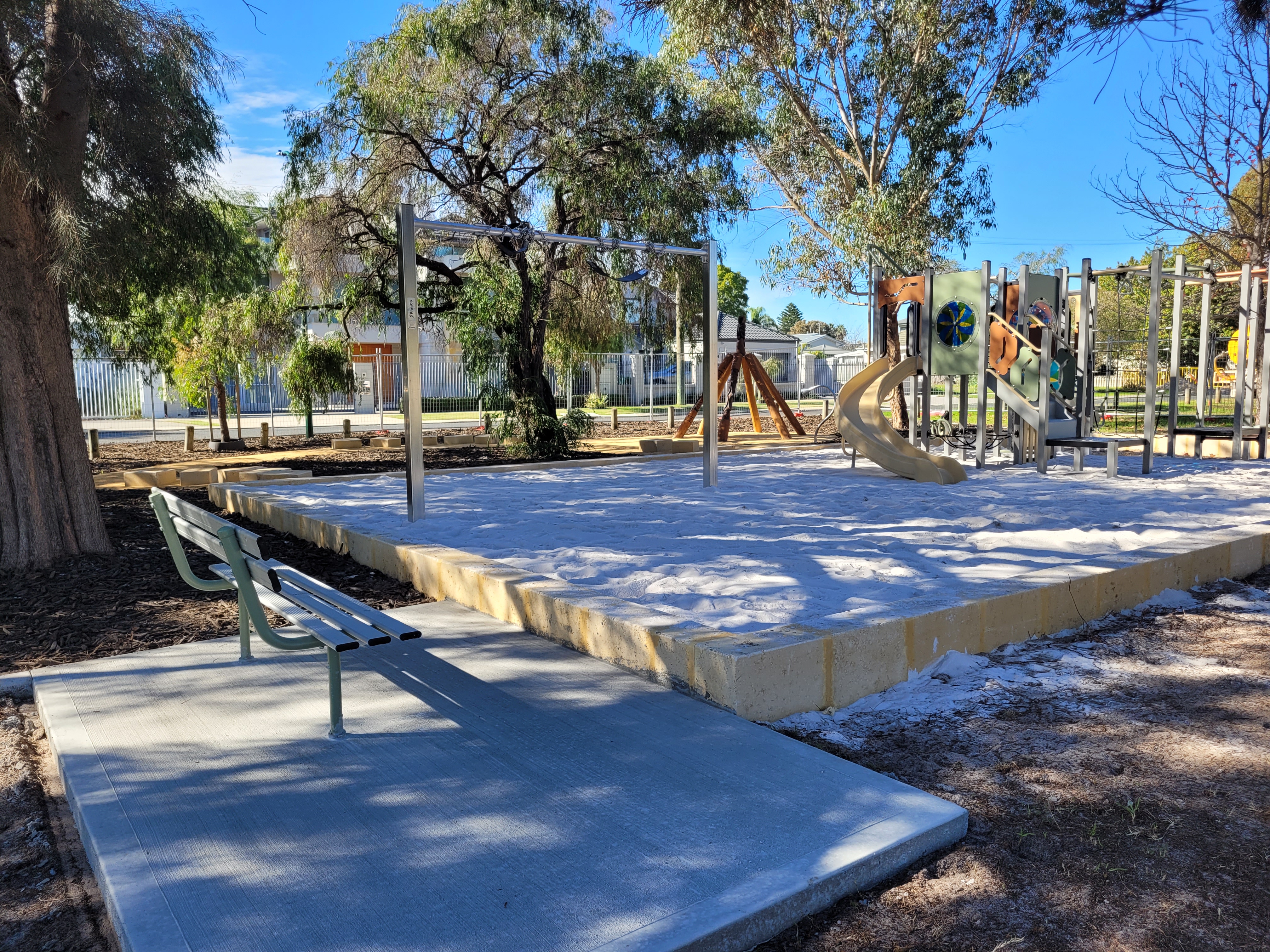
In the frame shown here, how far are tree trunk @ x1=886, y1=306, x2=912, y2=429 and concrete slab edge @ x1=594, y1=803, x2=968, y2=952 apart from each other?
11.7 m

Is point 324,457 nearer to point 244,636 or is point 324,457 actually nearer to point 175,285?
point 175,285

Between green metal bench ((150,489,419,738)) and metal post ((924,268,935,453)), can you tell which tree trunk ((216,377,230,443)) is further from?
green metal bench ((150,489,419,738))

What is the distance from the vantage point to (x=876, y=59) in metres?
18.1

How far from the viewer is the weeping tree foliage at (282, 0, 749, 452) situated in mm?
13719

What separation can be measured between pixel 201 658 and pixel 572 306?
11826 millimetres

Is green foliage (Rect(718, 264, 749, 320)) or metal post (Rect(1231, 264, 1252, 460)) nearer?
metal post (Rect(1231, 264, 1252, 460))

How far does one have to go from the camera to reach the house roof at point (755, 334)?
53438mm

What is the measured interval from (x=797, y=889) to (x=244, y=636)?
3.10 meters

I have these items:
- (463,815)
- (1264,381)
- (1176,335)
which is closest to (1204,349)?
(1264,381)

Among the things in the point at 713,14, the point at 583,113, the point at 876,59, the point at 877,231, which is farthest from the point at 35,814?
the point at 876,59

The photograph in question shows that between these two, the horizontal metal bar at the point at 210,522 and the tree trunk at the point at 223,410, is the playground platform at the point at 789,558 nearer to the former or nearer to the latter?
the horizontal metal bar at the point at 210,522

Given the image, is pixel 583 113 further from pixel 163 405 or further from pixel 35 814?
pixel 163 405

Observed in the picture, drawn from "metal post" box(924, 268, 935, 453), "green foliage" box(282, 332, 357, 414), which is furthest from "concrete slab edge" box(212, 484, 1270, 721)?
"green foliage" box(282, 332, 357, 414)

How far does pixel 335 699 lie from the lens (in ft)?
11.1
